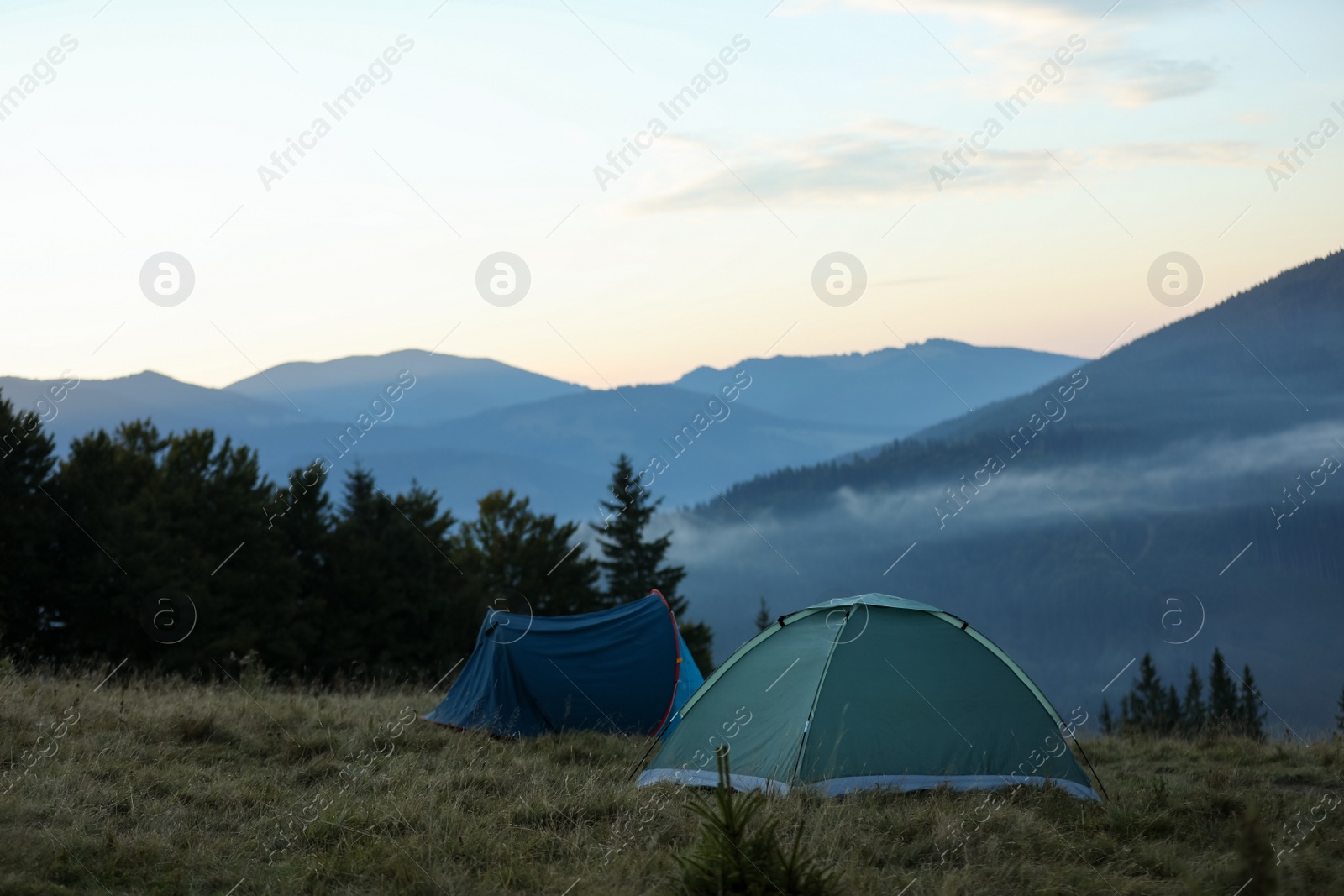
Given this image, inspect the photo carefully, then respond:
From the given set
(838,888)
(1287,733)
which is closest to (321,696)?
(838,888)

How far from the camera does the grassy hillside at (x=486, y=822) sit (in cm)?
566

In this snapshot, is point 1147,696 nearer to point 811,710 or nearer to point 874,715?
point 874,715

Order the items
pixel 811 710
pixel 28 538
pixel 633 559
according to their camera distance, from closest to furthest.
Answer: pixel 811 710, pixel 28 538, pixel 633 559

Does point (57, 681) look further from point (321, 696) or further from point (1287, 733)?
point (1287, 733)

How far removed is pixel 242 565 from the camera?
143ft

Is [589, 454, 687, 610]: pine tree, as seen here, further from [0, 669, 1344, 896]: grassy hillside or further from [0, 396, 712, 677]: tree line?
[0, 669, 1344, 896]: grassy hillside

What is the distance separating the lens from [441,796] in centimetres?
738

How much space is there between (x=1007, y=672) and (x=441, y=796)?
5006 millimetres

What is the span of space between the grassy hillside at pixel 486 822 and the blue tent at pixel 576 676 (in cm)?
175

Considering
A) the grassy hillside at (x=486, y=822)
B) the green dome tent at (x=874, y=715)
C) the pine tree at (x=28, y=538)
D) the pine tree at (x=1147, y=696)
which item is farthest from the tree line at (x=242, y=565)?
the pine tree at (x=1147, y=696)

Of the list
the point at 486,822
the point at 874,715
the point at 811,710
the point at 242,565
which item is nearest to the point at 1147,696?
the point at 242,565

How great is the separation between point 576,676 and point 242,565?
120 ft

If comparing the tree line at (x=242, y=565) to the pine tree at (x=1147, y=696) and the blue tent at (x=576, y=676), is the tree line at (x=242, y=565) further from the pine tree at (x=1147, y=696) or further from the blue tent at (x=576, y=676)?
the pine tree at (x=1147, y=696)

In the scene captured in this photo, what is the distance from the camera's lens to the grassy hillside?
566 centimetres
